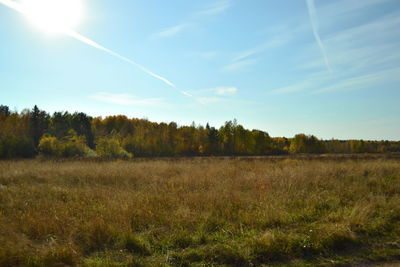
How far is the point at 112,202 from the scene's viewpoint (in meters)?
6.98

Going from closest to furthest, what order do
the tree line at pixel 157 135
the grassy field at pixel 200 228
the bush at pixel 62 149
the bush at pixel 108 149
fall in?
the grassy field at pixel 200 228, the bush at pixel 62 149, the bush at pixel 108 149, the tree line at pixel 157 135

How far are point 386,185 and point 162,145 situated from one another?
60458 mm

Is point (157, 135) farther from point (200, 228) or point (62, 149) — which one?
point (200, 228)

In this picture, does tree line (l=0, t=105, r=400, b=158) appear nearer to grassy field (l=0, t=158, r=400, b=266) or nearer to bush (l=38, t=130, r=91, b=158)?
bush (l=38, t=130, r=91, b=158)

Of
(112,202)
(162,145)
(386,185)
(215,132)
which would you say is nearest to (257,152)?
(215,132)

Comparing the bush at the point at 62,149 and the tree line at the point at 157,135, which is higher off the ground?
the tree line at the point at 157,135

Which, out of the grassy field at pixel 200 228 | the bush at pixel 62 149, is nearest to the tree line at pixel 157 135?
the bush at pixel 62 149

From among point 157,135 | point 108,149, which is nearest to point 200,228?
point 108,149

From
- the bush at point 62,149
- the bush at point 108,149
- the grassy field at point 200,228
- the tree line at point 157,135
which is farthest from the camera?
the tree line at point 157,135

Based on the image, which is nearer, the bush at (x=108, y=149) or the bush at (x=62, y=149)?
the bush at (x=62, y=149)

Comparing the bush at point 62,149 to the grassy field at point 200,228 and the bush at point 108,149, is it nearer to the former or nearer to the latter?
the bush at point 108,149

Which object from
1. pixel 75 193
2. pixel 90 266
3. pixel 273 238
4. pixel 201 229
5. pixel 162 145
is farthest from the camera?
pixel 162 145

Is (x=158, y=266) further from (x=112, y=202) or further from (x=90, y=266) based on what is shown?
(x=112, y=202)

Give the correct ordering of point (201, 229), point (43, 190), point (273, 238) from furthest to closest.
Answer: point (43, 190), point (201, 229), point (273, 238)
